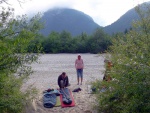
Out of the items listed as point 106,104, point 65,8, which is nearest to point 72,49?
point 65,8

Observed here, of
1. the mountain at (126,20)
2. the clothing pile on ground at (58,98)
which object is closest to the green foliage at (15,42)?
the mountain at (126,20)

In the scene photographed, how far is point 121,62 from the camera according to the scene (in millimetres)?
8422

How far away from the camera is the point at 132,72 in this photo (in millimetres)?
7418

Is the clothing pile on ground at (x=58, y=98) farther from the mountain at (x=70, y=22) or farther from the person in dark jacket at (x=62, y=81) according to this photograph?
the mountain at (x=70, y=22)

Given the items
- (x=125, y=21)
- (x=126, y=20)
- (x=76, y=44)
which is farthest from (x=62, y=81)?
(x=76, y=44)

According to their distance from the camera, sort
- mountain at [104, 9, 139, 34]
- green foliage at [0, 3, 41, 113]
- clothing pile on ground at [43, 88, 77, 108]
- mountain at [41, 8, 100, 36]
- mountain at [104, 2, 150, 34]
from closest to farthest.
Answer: green foliage at [0, 3, 41, 113]
mountain at [104, 2, 150, 34]
mountain at [104, 9, 139, 34]
clothing pile on ground at [43, 88, 77, 108]
mountain at [41, 8, 100, 36]

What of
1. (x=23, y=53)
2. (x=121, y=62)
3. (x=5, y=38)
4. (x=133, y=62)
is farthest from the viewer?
(x=121, y=62)

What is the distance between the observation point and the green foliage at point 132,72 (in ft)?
23.4

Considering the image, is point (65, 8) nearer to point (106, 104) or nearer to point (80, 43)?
point (80, 43)

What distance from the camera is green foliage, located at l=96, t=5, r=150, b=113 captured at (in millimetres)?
7141

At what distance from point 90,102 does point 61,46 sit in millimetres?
44123

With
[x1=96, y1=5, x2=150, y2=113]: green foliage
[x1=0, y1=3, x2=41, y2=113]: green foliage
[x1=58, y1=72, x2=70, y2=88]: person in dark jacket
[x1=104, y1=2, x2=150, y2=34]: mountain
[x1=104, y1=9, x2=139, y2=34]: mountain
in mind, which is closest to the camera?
[x1=0, y1=3, x2=41, y2=113]: green foliage

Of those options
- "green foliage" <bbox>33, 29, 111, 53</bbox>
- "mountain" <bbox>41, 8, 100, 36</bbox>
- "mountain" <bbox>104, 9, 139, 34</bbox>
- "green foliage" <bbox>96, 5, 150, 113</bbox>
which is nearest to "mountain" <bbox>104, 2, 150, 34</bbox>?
"mountain" <bbox>104, 9, 139, 34</bbox>

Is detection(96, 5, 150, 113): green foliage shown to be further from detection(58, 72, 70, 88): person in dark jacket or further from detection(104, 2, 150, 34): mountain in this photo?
detection(58, 72, 70, 88): person in dark jacket
